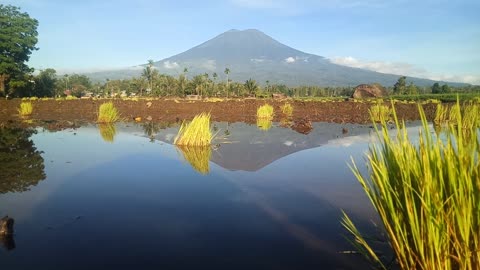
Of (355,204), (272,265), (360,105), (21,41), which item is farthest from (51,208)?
(21,41)

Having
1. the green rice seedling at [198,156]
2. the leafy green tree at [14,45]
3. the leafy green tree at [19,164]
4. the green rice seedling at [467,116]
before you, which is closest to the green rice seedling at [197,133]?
the green rice seedling at [198,156]

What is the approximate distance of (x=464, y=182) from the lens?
2416 mm

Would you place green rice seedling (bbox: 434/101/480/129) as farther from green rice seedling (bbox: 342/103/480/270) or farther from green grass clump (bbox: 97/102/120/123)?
green grass clump (bbox: 97/102/120/123)

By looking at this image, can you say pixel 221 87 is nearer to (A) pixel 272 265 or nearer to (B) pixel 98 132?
(B) pixel 98 132

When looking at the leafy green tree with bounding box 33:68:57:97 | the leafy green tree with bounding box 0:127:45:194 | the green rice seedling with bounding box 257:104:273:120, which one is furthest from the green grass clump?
the leafy green tree with bounding box 33:68:57:97

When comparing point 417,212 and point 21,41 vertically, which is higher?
point 21,41

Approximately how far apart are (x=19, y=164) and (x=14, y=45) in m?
34.8

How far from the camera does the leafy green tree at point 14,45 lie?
116 ft

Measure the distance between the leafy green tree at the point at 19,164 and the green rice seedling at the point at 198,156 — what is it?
3.04 meters

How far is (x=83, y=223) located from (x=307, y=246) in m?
2.78

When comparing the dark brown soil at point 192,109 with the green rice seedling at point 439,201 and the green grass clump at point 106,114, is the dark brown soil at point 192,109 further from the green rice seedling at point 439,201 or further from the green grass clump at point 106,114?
the green rice seedling at point 439,201

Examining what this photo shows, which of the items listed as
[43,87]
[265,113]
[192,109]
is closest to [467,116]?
[265,113]

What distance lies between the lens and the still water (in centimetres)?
384

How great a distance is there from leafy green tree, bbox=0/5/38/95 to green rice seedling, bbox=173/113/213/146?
101ft
